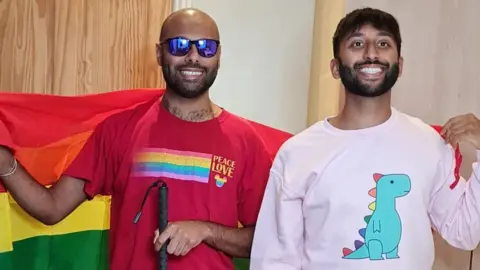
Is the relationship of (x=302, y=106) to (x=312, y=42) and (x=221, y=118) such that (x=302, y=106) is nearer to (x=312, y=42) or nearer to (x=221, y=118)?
(x=312, y=42)

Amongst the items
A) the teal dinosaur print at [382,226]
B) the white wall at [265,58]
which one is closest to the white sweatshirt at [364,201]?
the teal dinosaur print at [382,226]

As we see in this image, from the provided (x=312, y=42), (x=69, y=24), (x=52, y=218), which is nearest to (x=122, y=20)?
(x=69, y=24)

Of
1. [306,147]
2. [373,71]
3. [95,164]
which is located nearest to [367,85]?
[373,71]

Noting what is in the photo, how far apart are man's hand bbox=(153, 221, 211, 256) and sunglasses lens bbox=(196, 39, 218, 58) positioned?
41 cm

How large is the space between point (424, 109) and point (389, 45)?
521mm

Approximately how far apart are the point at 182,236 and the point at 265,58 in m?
1.03

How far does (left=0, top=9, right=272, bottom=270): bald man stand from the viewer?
1566 mm

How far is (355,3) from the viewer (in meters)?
2.11

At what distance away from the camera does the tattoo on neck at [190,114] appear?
1649mm

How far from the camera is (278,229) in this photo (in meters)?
1.52

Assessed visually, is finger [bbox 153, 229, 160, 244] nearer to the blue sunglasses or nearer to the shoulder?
the shoulder

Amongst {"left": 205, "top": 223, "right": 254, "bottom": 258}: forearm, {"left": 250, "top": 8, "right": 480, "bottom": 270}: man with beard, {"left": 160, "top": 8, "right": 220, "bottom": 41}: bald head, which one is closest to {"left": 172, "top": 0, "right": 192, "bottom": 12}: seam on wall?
{"left": 160, "top": 8, "right": 220, "bottom": 41}: bald head

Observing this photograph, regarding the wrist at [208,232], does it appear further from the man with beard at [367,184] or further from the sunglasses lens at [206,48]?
the sunglasses lens at [206,48]

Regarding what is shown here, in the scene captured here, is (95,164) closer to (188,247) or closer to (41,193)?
(41,193)
